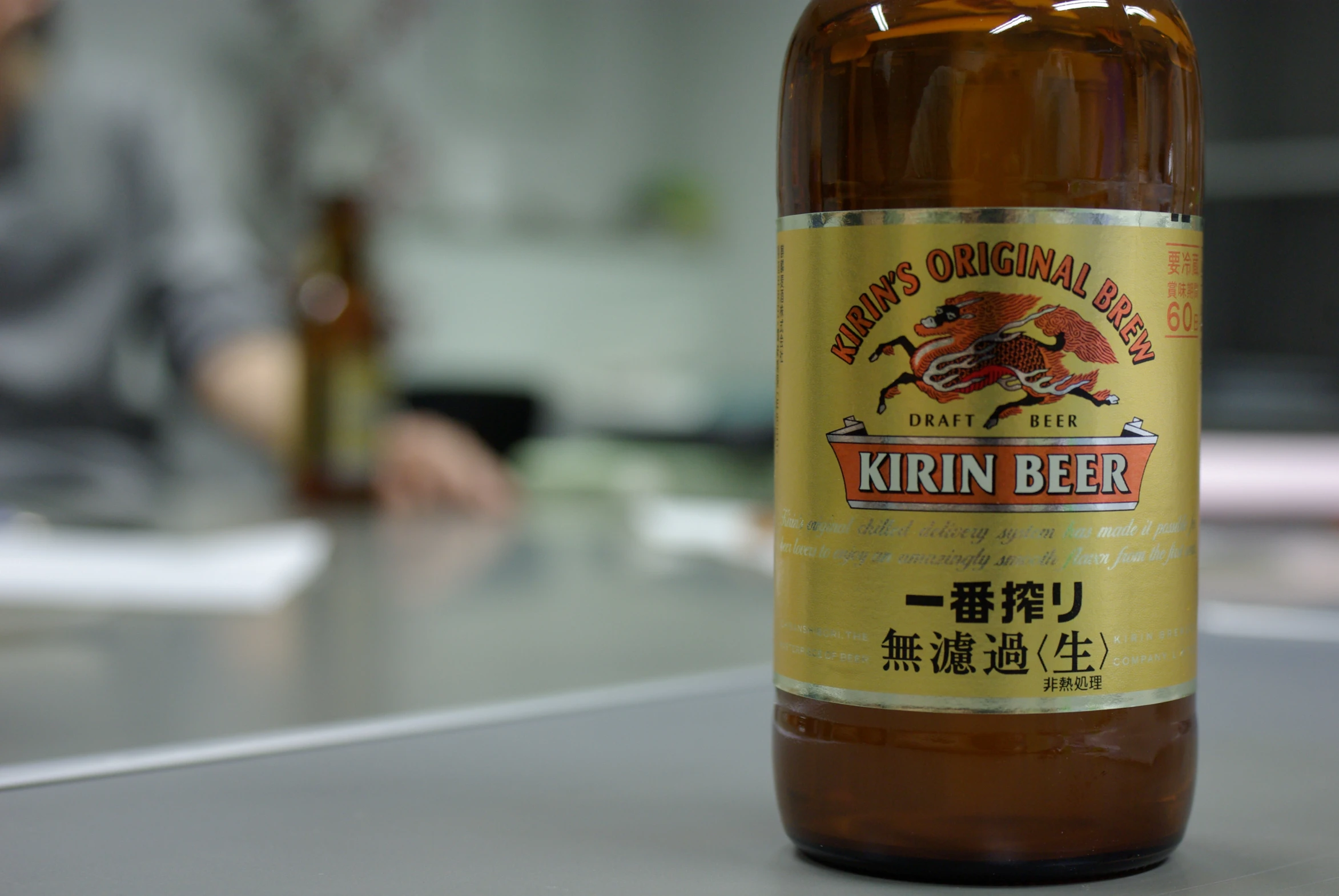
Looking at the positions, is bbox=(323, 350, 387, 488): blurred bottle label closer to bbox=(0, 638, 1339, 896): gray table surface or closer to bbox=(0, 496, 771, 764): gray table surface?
bbox=(0, 496, 771, 764): gray table surface

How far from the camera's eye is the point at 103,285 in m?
2.25

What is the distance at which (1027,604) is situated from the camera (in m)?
0.42

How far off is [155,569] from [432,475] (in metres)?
0.66

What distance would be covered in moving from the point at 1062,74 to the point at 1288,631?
0.56 meters

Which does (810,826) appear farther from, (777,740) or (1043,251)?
(1043,251)

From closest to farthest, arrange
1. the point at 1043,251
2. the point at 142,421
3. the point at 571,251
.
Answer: the point at 1043,251 → the point at 142,421 → the point at 571,251

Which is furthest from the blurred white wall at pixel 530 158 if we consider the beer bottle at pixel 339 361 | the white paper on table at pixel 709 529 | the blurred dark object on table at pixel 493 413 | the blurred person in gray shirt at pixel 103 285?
the white paper on table at pixel 709 529

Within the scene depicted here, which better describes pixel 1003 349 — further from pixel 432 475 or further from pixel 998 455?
pixel 432 475

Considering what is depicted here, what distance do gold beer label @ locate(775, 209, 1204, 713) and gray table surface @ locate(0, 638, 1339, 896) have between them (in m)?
0.06

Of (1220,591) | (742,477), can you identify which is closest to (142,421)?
(742,477)

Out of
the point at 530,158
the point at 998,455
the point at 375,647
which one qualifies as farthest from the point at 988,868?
the point at 530,158

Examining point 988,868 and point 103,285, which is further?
point 103,285

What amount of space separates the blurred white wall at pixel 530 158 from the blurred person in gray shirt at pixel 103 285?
1.40m

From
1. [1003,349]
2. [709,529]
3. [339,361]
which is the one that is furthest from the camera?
[339,361]
